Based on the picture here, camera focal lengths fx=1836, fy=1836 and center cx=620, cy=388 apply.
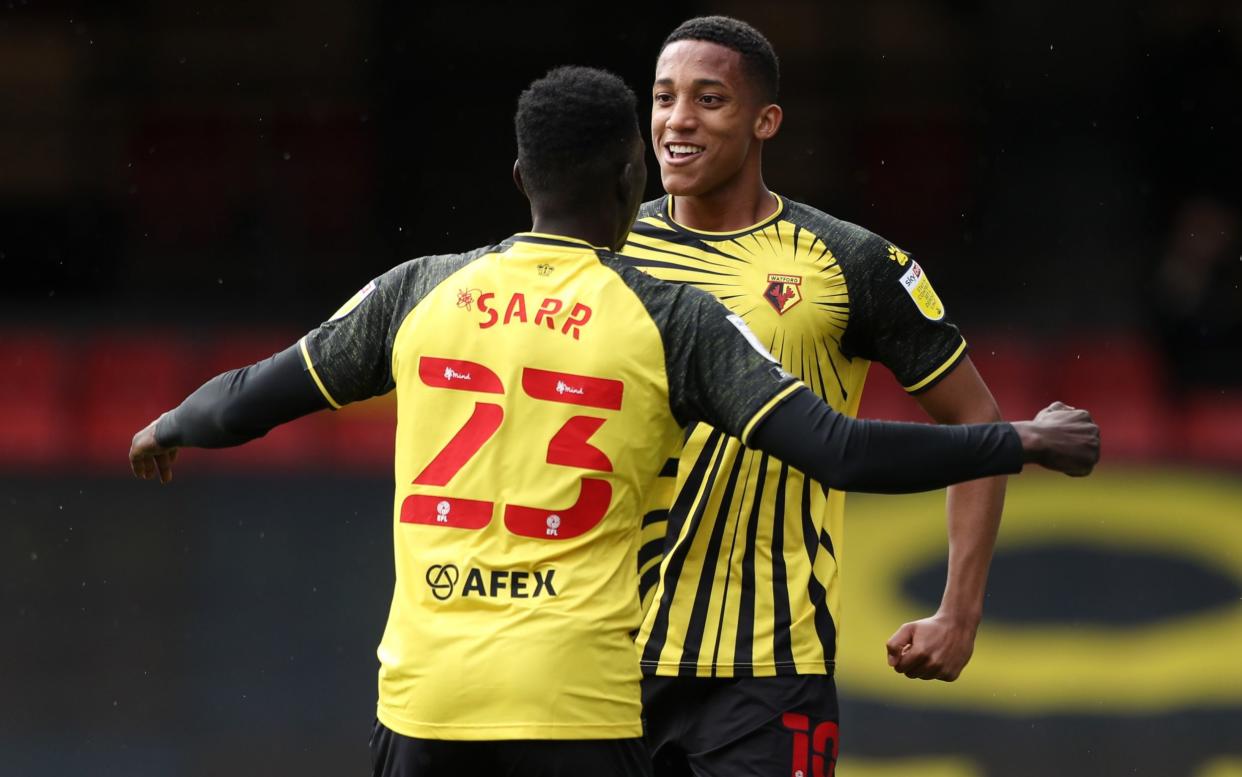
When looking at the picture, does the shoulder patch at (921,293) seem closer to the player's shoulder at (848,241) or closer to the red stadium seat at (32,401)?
the player's shoulder at (848,241)

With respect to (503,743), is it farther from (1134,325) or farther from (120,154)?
(120,154)

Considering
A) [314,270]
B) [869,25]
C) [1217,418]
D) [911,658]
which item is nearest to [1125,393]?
[1217,418]

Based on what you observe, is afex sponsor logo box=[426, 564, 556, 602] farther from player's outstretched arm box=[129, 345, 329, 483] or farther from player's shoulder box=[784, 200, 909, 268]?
player's shoulder box=[784, 200, 909, 268]

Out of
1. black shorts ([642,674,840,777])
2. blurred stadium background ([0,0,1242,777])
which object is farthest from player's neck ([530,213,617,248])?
blurred stadium background ([0,0,1242,777])

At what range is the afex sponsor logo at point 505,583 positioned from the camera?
2971 millimetres

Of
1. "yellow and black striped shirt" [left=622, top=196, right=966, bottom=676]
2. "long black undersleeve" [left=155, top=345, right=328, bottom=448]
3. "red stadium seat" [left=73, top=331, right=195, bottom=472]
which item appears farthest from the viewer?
"red stadium seat" [left=73, top=331, right=195, bottom=472]

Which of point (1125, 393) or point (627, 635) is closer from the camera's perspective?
point (627, 635)

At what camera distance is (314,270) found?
10711 millimetres

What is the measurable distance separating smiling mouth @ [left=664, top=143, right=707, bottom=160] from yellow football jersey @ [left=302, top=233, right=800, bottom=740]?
3.27 ft

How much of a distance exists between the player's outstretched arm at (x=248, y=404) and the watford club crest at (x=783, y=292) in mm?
1121

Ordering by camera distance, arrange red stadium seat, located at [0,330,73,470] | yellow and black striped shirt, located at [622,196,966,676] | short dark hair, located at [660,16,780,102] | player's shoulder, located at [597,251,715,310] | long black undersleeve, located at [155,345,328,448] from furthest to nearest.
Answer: red stadium seat, located at [0,330,73,470], short dark hair, located at [660,16,780,102], yellow and black striped shirt, located at [622,196,966,676], long black undersleeve, located at [155,345,328,448], player's shoulder, located at [597,251,715,310]

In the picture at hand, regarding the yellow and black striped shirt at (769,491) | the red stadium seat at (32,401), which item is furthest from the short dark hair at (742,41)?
the red stadium seat at (32,401)

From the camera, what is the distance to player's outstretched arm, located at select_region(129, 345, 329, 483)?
324 centimetres

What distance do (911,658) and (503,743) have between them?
4.10 ft
